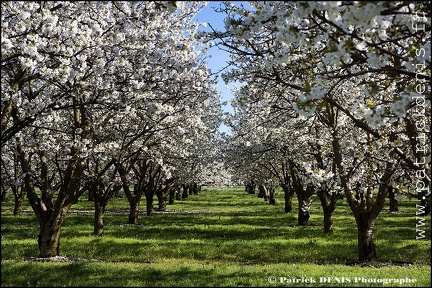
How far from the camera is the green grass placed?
11492 millimetres

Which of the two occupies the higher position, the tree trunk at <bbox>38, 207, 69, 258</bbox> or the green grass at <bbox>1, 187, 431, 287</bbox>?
the tree trunk at <bbox>38, 207, 69, 258</bbox>

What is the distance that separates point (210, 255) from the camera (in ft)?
59.2

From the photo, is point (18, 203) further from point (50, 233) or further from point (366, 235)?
point (366, 235)

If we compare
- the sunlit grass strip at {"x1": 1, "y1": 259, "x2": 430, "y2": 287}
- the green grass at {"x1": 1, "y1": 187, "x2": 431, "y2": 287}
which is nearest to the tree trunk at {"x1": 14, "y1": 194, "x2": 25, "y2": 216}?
the green grass at {"x1": 1, "y1": 187, "x2": 431, "y2": 287}

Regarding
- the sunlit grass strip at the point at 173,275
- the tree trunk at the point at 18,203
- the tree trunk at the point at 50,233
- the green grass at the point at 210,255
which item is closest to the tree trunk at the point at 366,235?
the green grass at the point at 210,255

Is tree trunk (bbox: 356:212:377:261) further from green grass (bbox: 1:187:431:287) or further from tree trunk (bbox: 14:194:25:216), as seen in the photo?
tree trunk (bbox: 14:194:25:216)

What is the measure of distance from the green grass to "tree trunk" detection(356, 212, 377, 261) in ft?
3.24

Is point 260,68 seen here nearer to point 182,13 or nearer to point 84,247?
point 182,13

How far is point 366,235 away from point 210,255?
20.5 feet

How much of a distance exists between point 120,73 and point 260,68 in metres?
4.21

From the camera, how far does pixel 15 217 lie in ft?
108

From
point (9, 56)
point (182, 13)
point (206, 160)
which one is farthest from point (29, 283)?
point (206, 160)

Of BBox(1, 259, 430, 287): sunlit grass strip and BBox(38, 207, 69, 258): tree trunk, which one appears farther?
BBox(38, 207, 69, 258): tree trunk

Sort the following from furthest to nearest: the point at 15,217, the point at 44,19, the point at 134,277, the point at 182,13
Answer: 1. the point at 15,217
2. the point at 182,13
3. the point at 134,277
4. the point at 44,19
